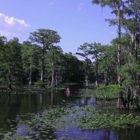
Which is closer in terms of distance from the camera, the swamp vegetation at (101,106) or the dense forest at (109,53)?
the swamp vegetation at (101,106)

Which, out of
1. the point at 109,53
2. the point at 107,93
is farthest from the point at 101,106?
the point at 107,93

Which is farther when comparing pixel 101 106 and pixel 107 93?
pixel 107 93

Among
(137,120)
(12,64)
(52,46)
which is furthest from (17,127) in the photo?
(52,46)

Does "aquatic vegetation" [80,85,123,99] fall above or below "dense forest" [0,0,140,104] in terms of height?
below

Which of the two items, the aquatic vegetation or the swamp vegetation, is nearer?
the swamp vegetation

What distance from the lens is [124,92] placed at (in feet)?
65.7

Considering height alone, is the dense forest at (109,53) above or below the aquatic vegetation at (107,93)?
above

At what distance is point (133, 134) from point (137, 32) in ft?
38.0

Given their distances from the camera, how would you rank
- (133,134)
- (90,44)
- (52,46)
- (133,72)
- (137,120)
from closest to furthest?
(133,134)
(137,120)
(133,72)
(52,46)
(90,44)

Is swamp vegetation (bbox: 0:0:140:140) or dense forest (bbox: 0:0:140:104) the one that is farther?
dense forest (bbox: 0:0:140:104)

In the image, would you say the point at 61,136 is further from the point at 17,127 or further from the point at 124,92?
the point at 124,92

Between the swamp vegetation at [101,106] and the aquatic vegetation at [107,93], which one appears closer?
the swamp vegetation at [101,106]

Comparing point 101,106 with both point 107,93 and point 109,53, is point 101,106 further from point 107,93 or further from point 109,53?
point 107,93

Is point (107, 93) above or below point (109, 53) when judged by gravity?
below
